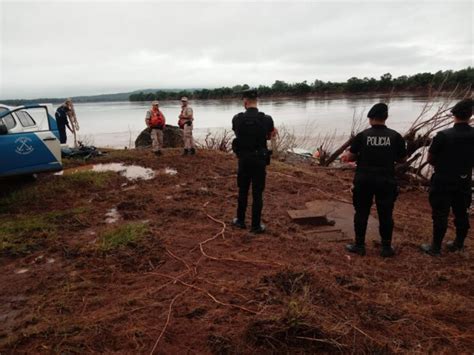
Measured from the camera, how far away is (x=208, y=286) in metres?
3.20

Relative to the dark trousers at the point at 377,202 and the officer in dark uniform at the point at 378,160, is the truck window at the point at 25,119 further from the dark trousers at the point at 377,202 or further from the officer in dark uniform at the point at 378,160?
the dark trousers at the point at 377,202

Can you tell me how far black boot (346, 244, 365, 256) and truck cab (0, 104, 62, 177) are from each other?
488 centimetres

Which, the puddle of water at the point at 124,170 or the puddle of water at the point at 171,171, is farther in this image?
the puddle of water at the point at 171,171

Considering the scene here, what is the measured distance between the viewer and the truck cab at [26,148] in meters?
5.53

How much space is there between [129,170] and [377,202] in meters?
6.20

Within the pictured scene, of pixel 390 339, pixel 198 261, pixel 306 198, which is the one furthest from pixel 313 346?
pixel 306 198

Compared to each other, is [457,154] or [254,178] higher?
[457,154]

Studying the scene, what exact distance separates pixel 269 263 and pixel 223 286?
680 millimetres

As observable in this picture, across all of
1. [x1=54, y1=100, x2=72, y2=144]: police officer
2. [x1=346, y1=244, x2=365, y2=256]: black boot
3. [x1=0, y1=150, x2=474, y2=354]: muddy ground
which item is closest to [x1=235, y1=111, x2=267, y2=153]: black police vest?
[x1=0, y1=150, x2=474, y2=354]: muddy ground

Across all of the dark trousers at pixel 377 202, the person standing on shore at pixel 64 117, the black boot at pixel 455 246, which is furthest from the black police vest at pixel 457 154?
the person standing on shore at pixel 64 117

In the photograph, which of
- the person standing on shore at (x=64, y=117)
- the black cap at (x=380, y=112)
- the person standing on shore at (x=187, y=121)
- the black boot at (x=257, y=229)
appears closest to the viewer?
the black cap at (x=380, y=112)

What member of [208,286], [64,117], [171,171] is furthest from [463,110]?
[64,117]

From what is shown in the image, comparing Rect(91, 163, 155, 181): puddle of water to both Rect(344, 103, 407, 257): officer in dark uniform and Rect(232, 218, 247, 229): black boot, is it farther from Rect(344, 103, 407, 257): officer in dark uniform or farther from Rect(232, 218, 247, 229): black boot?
Rect(344, 103, 407, 257): officer in dark uniform

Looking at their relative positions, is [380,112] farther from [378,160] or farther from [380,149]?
[378,160]
